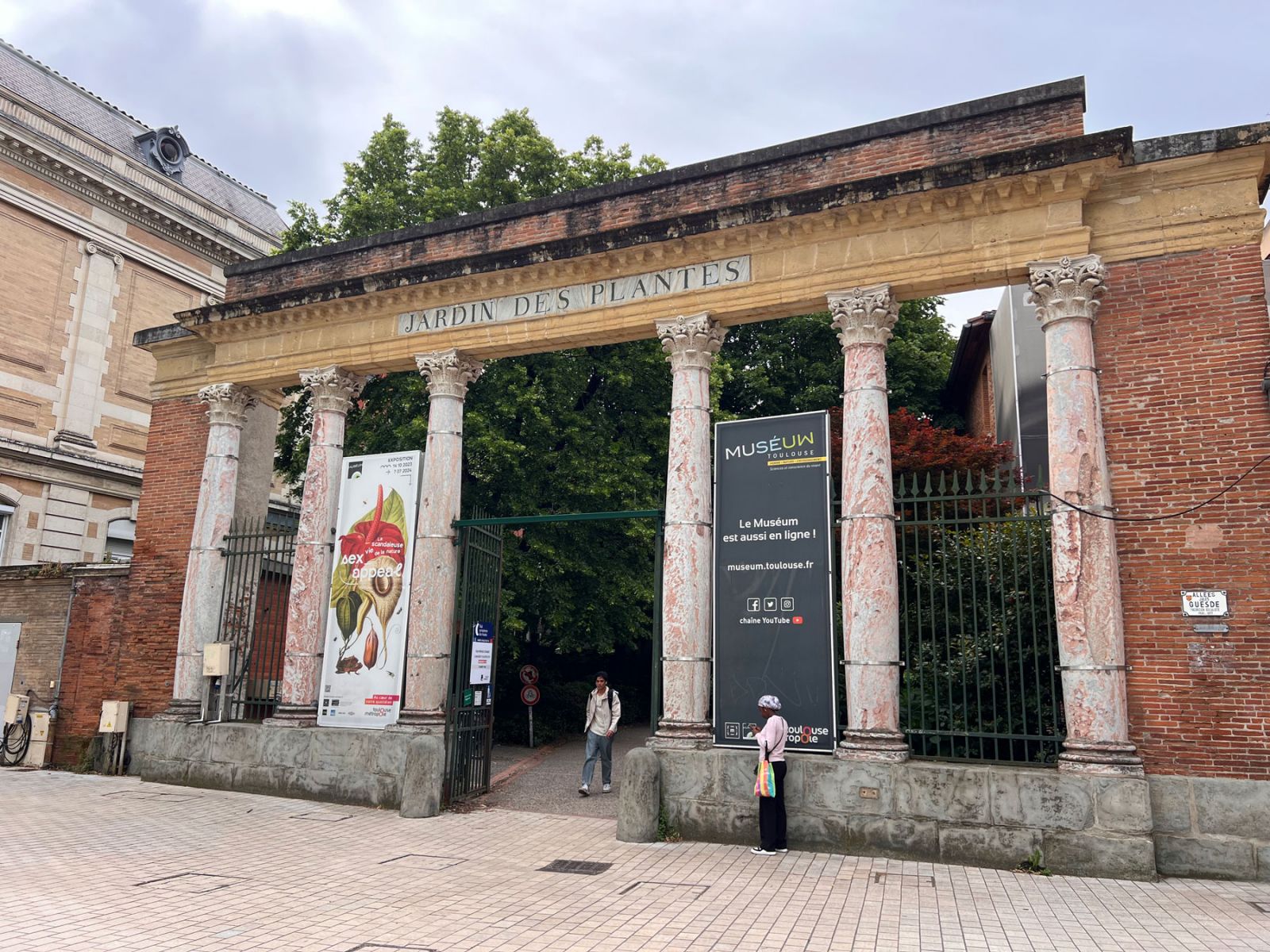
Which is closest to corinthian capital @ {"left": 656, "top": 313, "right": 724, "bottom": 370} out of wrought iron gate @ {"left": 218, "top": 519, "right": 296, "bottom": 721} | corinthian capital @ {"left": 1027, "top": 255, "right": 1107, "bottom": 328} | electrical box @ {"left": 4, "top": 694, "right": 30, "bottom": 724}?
corinthian capital @ {"left": 1027, "top": 255, "right": 1107, "bottom": 328}

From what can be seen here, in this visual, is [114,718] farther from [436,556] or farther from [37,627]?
[436,556]

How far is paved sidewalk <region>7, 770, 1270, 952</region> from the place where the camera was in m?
6.08

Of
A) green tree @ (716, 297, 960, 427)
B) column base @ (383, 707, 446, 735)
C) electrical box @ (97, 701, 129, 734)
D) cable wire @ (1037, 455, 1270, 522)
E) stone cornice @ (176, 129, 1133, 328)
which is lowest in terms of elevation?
electrical box @ (97, 701, 129, 734)

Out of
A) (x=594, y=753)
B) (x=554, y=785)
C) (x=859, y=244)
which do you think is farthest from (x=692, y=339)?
(x=554, y=785)

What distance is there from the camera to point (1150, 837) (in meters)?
8.14

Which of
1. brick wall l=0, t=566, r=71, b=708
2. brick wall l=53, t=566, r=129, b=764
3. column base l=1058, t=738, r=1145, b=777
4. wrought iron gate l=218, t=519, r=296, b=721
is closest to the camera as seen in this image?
column base l=1058, t=738, r=1145, b=777

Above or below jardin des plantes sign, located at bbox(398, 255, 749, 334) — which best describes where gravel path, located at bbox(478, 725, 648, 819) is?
below

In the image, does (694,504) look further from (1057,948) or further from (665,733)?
(1057,948)

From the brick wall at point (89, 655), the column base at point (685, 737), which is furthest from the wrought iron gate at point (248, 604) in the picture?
the column base at point (685, 737)

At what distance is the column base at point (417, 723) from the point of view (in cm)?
1177

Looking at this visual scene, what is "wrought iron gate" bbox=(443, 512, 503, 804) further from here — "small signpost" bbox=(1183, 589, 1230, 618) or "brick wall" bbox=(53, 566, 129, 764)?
"small signpost" bbox=(1183, 589, 1230, 618)

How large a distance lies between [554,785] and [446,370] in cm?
660

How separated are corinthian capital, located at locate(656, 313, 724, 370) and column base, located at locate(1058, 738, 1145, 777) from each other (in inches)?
232

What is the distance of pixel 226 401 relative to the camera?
14406mm
